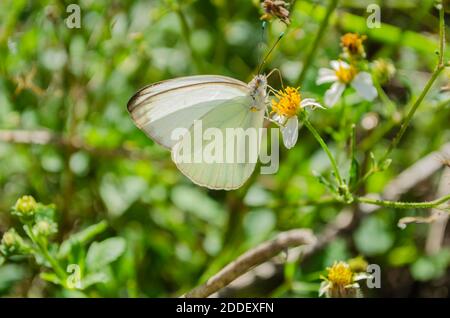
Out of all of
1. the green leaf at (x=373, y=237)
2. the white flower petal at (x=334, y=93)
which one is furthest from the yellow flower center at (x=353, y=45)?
the green leaf at (x=373, y=237)

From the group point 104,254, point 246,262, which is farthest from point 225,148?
point 104,254

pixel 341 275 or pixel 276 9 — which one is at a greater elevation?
pixel 276 9

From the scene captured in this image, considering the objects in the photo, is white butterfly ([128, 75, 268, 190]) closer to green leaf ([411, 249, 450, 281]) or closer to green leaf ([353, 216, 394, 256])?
green leaf ([353, 216, 394, 256])

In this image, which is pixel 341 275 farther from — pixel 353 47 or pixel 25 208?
pixel 25 208

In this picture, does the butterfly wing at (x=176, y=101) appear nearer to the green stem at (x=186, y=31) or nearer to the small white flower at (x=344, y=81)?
the small white flower at (x=344, y=81)

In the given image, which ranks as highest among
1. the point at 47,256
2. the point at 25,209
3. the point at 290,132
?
the point at 290,132

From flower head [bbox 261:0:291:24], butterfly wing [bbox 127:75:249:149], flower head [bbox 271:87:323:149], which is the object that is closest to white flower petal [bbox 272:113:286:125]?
flower head [bbox 271:87:323:149]

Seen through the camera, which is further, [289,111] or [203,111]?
[203,111]

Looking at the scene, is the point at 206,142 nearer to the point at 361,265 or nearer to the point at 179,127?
the point at 179,127

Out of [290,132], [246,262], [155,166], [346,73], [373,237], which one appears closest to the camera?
[290,132]

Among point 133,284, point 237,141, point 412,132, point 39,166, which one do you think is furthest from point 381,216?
point 39,166
